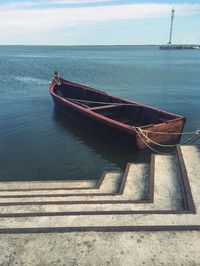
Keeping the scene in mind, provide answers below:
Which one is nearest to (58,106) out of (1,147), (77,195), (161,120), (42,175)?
(1,147)

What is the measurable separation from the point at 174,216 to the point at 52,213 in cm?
265

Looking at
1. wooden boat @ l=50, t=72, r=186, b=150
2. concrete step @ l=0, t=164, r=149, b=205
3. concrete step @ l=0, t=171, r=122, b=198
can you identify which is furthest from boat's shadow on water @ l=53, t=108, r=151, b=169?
concrete step @ l=0, t=164, r=149, b=205

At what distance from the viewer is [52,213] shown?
22.0ft

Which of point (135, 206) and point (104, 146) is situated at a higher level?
point (135, 206)

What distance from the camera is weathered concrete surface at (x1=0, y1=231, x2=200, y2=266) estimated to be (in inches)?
206

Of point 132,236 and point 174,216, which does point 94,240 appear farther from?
point 174,216

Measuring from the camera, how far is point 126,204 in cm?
725

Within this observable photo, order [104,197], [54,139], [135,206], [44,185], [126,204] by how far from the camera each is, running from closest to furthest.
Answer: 1. [135,206]
2. [126,204]
3. [104,197]
4. [44,185]
5. [54,139]

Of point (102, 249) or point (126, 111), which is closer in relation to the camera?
point (102, 249)

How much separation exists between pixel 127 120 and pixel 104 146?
2.85 meters

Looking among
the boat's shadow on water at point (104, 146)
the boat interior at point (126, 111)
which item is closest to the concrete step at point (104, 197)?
the boat's shadow on water at point (104, 146)

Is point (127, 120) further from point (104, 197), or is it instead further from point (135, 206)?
point (135, 206)

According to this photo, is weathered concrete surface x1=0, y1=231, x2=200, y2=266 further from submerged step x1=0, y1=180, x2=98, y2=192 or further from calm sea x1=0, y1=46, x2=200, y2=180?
calm sea x1=0, y1=46, x2=200, y2=180

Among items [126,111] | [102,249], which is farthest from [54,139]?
[102,249]
